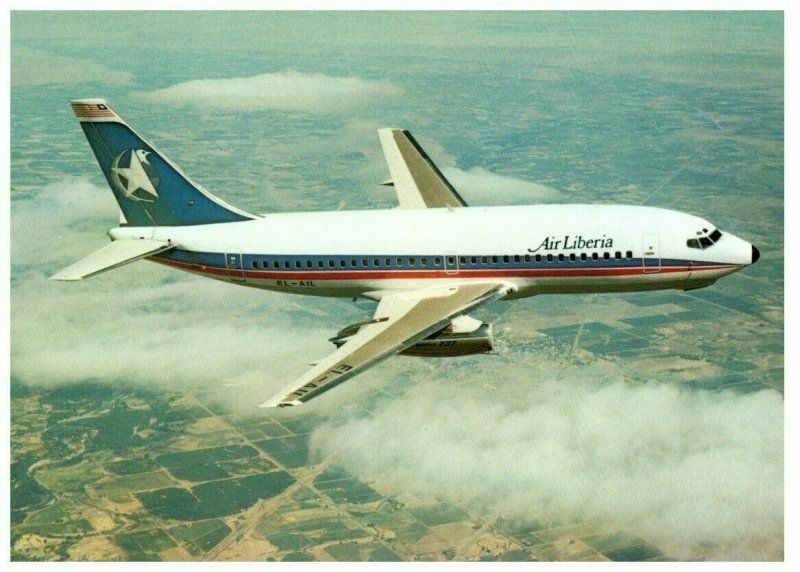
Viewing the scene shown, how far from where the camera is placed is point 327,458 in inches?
3593

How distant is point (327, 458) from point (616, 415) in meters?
26.1

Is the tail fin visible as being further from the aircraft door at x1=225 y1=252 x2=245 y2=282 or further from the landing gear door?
the landing gear door

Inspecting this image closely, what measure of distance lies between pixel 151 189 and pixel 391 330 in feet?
57.8

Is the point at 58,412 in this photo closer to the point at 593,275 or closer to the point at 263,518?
the point at 263,518

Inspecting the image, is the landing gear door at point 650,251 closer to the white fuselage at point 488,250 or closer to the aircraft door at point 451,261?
the white fuselage at point 488,250

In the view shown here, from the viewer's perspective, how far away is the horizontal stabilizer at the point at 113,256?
180ft

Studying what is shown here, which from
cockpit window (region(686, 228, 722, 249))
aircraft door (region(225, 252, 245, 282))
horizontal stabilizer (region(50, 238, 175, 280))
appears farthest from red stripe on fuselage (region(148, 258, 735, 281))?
horizontal stabilizer (region(50, 238, 175, 280))

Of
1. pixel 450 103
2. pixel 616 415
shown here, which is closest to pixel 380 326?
pixel 616 415

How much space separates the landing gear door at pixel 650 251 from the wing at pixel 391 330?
7426mm

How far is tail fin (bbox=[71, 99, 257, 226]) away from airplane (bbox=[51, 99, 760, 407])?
0.06 metres

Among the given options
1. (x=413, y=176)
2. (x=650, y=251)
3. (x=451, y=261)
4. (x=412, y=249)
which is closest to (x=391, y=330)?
(x=412, y=249)

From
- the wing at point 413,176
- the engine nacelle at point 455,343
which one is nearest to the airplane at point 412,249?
the engine nacelle at point 455,343

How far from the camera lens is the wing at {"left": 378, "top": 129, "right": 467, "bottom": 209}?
63.2 meters

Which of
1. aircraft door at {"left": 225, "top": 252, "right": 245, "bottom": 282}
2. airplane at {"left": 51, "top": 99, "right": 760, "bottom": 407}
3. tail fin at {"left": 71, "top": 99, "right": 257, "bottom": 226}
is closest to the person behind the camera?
airplane at {"left": 51, "top": 99, "right": 760, "bottom": 407}
